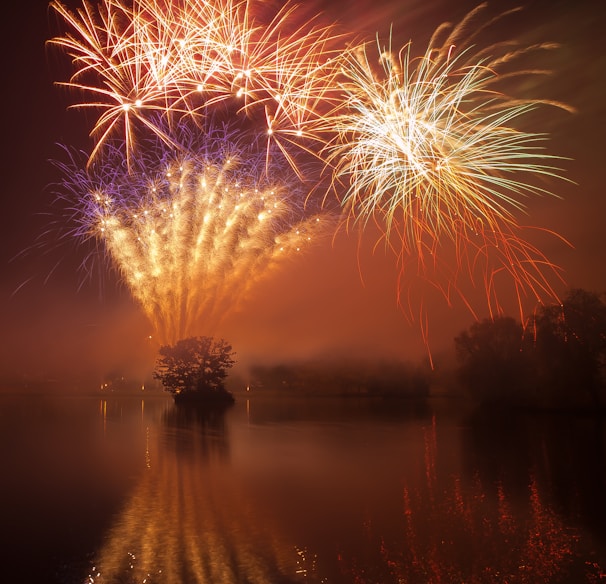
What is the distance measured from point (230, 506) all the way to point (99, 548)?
13.1ft

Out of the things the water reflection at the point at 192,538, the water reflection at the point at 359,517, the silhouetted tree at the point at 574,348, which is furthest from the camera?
the silhouetted tree at the point at 574,348

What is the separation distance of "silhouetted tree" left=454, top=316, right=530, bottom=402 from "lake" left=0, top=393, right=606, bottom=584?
35.2 metres

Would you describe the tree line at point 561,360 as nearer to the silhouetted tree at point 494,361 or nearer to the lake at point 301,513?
the silhouetted tree at point 494,361

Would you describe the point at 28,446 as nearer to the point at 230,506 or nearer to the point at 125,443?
Answer: the point at 125,443

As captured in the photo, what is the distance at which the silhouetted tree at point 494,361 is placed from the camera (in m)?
60.2

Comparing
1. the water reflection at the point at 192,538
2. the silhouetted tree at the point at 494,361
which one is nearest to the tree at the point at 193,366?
the silhouetted tree at the point at 494,361

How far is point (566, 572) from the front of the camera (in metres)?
9.02

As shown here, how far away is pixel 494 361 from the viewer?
2421 inches

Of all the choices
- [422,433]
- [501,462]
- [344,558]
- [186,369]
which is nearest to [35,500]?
[344,558]

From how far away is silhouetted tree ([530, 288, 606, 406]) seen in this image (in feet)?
171

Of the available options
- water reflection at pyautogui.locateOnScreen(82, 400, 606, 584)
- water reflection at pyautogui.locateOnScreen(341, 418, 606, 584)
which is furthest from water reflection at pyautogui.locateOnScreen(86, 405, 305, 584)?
water reflection at pyautogui.locateOnScreen(341, 418, 606, 584)

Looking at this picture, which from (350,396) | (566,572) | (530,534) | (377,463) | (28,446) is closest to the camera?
(566,572)

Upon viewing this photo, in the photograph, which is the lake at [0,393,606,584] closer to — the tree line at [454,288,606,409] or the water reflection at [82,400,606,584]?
the water reflection at [82,400,606,584]

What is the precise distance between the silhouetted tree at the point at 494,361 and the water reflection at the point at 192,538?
48374 mm
